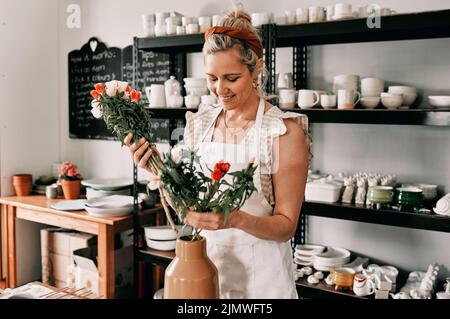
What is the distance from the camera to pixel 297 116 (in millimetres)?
1460

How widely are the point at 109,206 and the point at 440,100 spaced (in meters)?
1.96

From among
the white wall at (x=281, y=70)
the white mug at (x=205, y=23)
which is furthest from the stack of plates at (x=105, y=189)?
the white mug at (x=205, y=23)

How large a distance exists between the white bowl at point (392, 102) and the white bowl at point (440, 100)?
0.13 meters

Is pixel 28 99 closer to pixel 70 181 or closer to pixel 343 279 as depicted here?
pixel 70 181

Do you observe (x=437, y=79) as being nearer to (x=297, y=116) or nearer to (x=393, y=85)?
(x=393, y=85)

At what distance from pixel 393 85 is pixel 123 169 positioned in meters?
2.00

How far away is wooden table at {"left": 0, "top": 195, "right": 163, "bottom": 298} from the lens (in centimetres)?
297

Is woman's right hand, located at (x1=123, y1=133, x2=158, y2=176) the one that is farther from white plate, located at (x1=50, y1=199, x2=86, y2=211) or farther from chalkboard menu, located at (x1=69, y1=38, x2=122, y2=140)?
chalkboard menu, located at (x1=69, y1=38, x2=122, y2=140)

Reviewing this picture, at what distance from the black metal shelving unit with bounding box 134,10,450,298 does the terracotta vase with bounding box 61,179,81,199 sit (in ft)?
3.44

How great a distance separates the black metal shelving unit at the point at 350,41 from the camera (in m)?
2.10

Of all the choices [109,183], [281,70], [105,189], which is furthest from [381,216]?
[109,183]

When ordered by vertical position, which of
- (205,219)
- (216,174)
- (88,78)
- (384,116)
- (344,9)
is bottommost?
(205,219)

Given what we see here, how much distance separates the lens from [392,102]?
2281 mm
